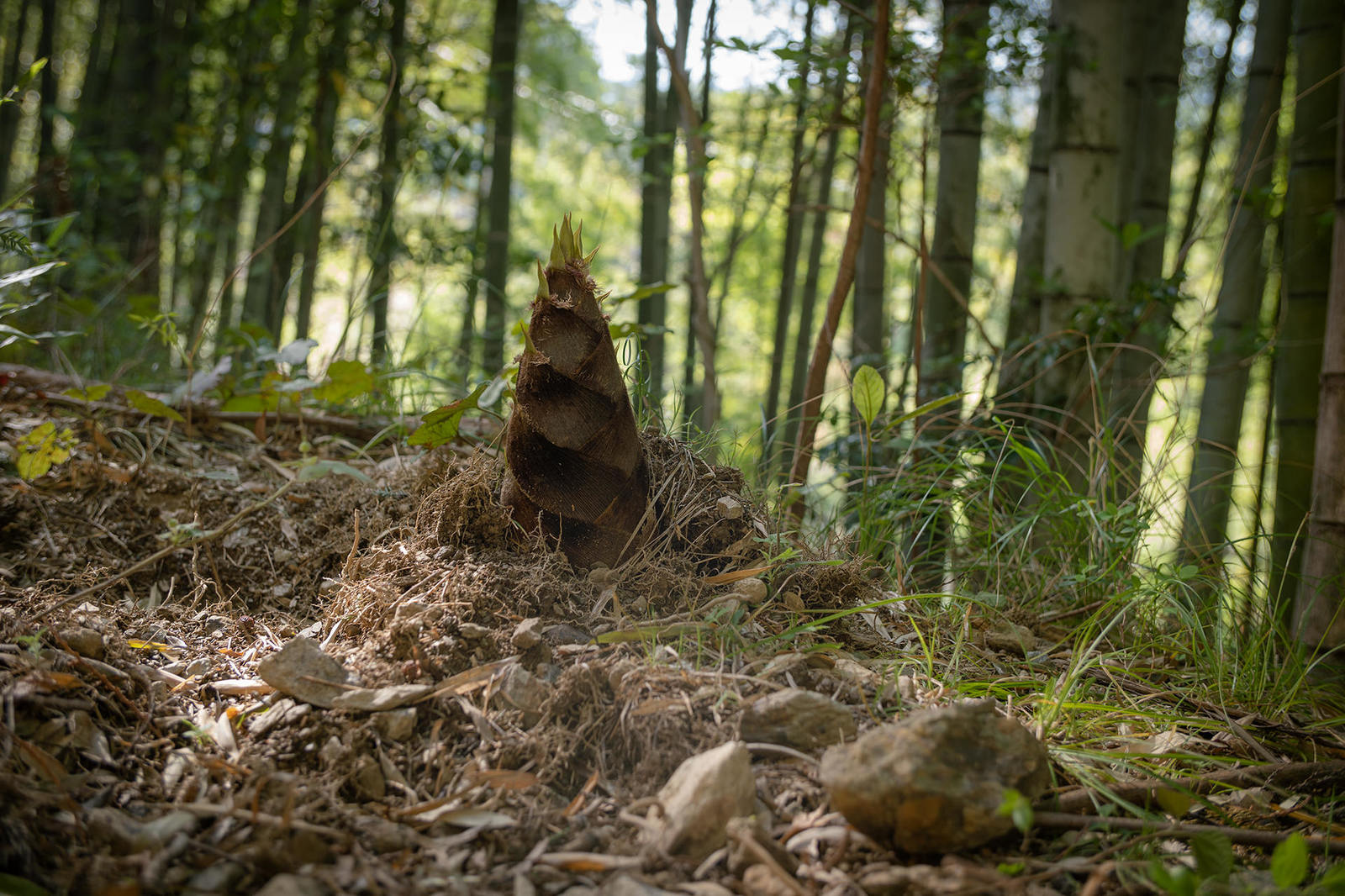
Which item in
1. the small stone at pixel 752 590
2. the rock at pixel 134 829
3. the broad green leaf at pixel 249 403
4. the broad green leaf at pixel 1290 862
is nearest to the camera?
the broad green leaf at pixel 1290 862

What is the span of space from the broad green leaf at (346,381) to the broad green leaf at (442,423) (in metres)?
0.46

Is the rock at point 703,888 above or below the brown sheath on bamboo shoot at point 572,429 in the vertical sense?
below

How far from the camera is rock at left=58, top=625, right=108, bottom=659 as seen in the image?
1330 mm

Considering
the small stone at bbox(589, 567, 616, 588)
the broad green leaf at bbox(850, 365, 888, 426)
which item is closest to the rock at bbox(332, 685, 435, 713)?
the small stone at bbox(589, 567, 616, 588)

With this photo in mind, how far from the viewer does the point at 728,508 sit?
5.43ft

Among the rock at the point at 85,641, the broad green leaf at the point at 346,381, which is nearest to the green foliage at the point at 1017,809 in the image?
the rock at the point at 85,641

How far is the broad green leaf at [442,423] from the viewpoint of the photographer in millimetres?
1723

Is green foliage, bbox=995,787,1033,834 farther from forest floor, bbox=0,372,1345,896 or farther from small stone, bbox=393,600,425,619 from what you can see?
small stone, bbox=393,600,425,619

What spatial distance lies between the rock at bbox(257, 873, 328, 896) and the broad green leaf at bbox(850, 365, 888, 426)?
1.36 m

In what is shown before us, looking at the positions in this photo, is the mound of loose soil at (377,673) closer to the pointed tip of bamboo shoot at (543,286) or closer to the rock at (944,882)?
the rock at (944,882)

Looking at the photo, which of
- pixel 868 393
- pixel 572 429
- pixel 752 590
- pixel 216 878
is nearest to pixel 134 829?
pixel 216 878

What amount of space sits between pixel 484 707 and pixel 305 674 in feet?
0.95

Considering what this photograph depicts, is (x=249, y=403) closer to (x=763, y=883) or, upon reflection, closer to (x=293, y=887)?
(x=293, y=887)

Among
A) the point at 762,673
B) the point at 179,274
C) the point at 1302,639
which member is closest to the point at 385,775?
the point at 762,673
